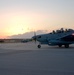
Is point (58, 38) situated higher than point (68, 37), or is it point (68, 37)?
point (68, 37)

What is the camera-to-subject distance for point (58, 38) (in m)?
29.0

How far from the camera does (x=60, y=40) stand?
2883 cm

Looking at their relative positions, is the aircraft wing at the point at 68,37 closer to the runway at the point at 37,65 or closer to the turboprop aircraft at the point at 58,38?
the turboprop aircraft at the point at 58,38

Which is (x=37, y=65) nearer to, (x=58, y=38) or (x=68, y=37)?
(x=68, y=37)

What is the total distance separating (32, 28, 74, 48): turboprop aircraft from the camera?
28.4 metres

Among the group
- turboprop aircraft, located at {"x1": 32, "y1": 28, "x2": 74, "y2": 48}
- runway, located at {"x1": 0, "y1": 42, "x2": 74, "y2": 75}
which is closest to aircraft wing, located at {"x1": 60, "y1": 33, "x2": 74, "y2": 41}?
turboprop aircraft, located at {"x1": 32, "y1": 28, "x2": 74, "y2": 48}

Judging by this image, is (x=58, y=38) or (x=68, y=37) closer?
(x=68, y=37)

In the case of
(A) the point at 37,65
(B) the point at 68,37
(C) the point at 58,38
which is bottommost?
(A) the point at 37,65

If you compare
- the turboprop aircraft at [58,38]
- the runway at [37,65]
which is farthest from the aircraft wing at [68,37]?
the runway at [37,65]

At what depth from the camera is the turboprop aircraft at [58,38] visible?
28419 millimetres

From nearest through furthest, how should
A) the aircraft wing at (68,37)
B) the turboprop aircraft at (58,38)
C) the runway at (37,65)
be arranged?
the runway at (37,65)
the aircraft wing at (68,37)
the turboprop aircraft at (58,38)

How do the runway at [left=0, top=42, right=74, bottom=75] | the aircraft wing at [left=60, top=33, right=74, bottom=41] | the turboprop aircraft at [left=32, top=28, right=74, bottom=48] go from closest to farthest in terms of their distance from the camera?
the runway at [left=0, top=42, right=74, bottom=75] → the aircraft wing at [left=60, top=33, right=74, bottom=41] → the turboprop aircraft at [left=32, top=28, right=74, bottom=48]

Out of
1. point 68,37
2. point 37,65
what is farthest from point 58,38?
point 37,65

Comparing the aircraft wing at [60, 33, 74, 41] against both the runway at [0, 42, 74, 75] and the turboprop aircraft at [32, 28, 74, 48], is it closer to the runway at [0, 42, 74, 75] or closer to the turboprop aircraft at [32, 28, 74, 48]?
the turboprop aircraft at [32, 28, 74, 48]
